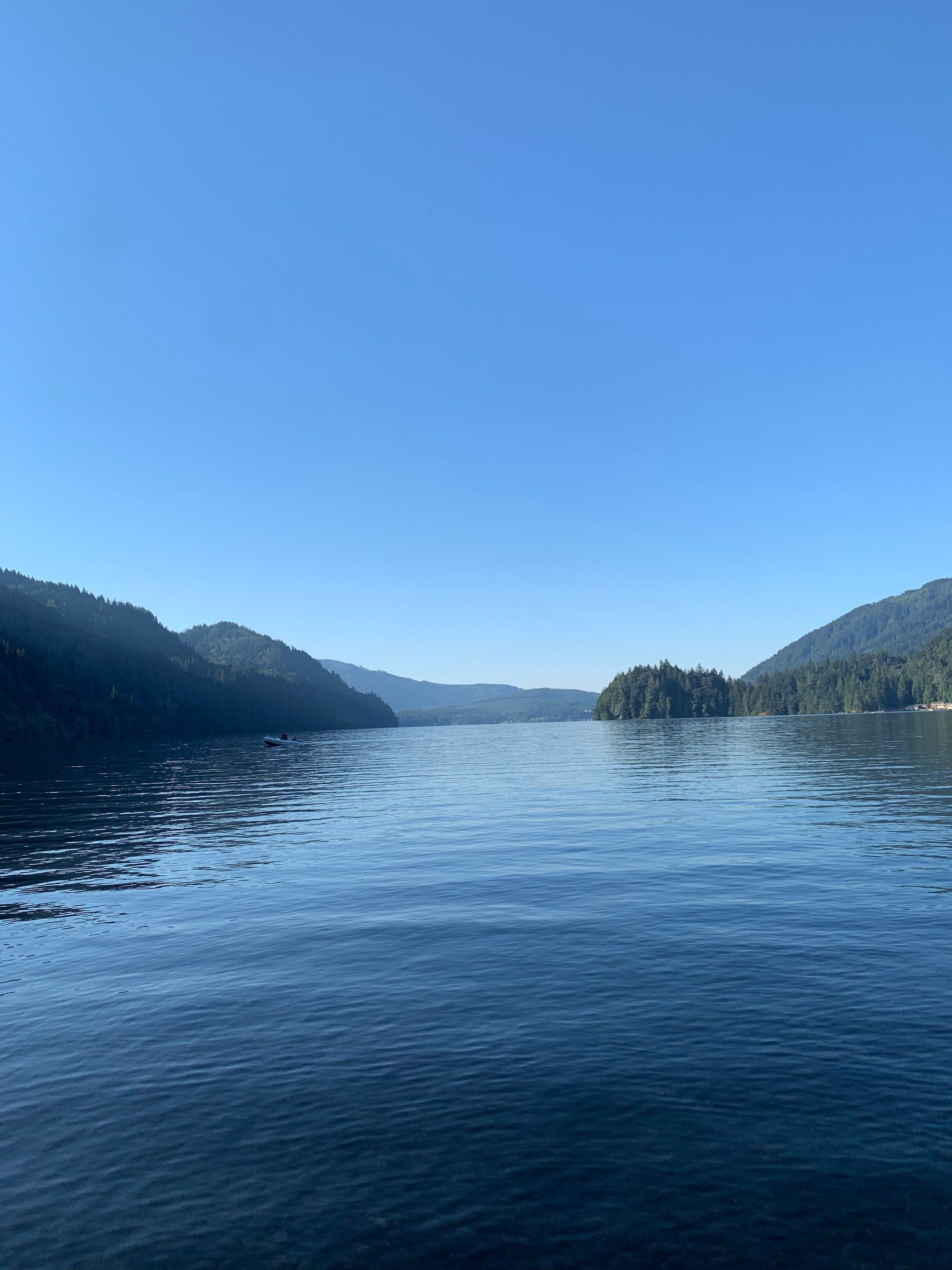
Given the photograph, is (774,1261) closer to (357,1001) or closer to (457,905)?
(357,1001)

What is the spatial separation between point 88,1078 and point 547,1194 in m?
10.6

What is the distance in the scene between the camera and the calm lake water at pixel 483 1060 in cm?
1149

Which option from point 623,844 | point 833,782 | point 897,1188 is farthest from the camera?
point 833,782

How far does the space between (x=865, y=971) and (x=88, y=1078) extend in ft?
66.2

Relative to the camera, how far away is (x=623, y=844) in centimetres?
4684

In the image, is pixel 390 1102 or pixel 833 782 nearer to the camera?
pixel 390 1102

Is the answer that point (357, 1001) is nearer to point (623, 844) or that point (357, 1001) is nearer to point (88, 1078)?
point (88, 1078)

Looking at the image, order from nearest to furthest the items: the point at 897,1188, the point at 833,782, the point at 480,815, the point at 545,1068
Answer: the point at 897,1188 → the point at 545,1068 → the point at 480,815 → the point at 833,782

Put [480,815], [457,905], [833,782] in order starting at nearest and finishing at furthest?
1. [457,905]
2. [480,815]
3. [833,782]

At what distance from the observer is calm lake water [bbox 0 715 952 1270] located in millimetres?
11492

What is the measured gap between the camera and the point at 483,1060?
17.0 meters

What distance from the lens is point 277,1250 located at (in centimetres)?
1105

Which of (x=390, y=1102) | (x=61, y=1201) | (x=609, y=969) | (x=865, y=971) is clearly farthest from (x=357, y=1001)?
(x=865, y=971)

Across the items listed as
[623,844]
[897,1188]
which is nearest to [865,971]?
[897,1188]
